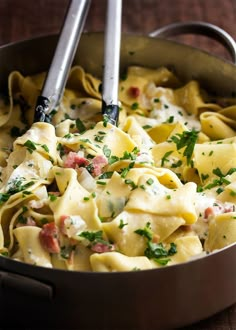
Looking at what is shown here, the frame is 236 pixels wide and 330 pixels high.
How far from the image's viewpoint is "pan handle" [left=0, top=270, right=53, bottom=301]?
9.60 feet

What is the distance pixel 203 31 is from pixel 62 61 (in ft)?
3.02

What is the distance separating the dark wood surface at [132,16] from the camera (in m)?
5.42

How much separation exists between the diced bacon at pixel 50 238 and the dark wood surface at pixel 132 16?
2.39m

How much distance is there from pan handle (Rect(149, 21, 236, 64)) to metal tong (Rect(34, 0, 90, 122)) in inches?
19.7

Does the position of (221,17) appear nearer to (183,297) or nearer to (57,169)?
(57,169)

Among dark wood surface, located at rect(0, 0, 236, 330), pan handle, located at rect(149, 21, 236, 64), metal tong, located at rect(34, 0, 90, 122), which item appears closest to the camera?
metal tong, located at rect(34, 0, 90, 122)

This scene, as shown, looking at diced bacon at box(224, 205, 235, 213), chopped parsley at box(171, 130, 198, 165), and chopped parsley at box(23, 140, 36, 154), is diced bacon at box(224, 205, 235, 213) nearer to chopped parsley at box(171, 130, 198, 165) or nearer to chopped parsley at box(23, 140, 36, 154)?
chopped parsley at box(171, 130, 198, 165)

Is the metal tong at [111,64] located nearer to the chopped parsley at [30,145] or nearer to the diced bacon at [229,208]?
the chopped parsley at [30,145]

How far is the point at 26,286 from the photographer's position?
293 cm

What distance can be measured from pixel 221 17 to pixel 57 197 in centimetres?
268

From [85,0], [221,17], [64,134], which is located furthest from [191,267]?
[221,17]

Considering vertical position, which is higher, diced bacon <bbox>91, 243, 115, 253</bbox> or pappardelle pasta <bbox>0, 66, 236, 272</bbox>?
pappardelle pasta <bbox>0, 66, 236, 272</bbox>

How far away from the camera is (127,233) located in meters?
3.23

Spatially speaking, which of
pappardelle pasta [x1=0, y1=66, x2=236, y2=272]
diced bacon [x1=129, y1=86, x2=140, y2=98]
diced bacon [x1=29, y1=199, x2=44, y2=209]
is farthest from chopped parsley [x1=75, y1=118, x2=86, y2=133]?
diced bacon [x1=29, y1=199, x2=44, y2=209]
